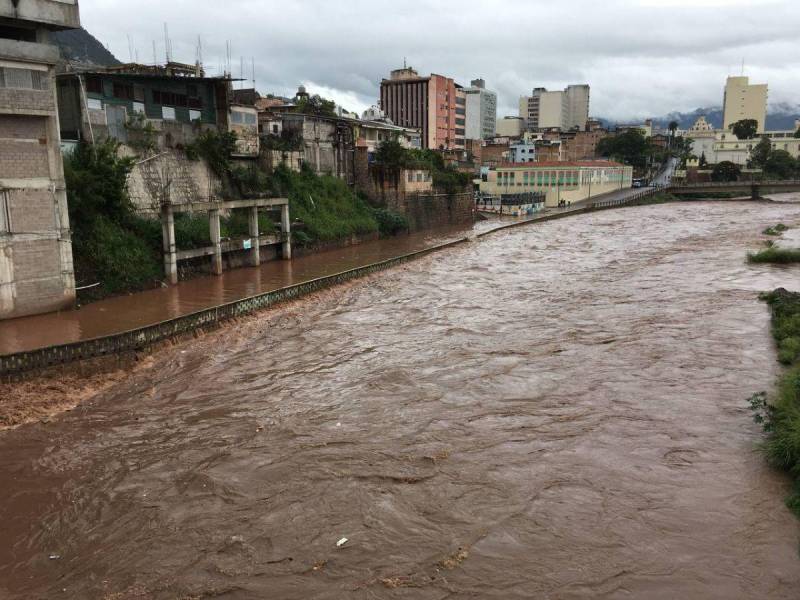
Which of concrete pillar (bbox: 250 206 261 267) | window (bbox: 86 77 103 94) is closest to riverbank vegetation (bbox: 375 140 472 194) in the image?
concrete pillar (bbox: 250 206 261 267)

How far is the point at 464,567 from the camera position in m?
7.38

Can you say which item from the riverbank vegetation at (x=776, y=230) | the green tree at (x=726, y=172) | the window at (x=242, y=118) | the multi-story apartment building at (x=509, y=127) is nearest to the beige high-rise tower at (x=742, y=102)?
the multi-story apartment building at (x=509, y=127)

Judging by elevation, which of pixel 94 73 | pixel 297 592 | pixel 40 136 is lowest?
pixel 297 592

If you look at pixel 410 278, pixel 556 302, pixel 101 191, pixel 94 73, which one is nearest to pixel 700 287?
pixel 556 302

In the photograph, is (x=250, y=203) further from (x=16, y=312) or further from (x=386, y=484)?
(x=386, y=484)

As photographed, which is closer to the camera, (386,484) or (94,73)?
(386,484)

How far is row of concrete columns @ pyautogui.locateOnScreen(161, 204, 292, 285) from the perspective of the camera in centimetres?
2134

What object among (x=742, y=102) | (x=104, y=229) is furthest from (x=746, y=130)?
(x=104, y=229)

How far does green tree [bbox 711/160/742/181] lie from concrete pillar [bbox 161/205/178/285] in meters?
83.2

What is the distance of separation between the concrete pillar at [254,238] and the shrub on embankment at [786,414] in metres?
18.4

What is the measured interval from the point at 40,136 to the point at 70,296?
4234 mm

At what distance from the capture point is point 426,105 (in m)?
86.2

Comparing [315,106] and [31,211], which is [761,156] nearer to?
[315,106]

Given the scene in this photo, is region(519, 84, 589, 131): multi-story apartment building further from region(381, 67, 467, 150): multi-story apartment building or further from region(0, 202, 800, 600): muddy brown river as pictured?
region(0, 202, 800, 600): muddy brown river
